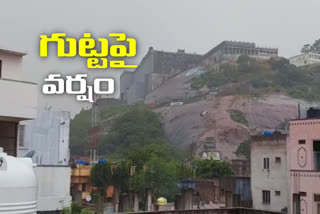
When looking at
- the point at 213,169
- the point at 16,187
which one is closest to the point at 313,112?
the point at 16,187

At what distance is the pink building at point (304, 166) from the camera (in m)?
24.0

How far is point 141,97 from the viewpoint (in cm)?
15312

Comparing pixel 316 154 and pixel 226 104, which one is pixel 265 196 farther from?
pixel 226 104

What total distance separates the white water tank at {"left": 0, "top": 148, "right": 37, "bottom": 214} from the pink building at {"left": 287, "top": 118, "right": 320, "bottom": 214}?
57.4 ft

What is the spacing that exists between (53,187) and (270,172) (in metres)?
14.1

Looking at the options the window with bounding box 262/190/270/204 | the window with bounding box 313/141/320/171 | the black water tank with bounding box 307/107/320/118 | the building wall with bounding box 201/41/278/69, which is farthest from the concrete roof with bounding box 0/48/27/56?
the building wall with bounding box 201/41/278/69

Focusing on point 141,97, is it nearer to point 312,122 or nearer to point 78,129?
point 78,129

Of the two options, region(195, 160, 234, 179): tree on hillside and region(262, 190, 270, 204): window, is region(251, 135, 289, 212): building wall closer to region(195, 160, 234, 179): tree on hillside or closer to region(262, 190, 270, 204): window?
region(262, 190, 270, 204): window

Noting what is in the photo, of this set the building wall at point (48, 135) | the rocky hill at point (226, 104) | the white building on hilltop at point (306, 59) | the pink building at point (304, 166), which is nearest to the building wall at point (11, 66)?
the pink building at point (304, 166)

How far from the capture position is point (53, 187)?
2494cm

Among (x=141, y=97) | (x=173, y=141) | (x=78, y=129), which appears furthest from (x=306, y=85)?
(x=78, y=129)

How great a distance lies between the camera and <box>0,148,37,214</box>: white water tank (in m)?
9.79

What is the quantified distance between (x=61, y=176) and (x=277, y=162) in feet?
45.1

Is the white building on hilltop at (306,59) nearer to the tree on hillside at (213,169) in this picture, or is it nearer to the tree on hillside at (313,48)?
the tree on hillside at (313,48)
